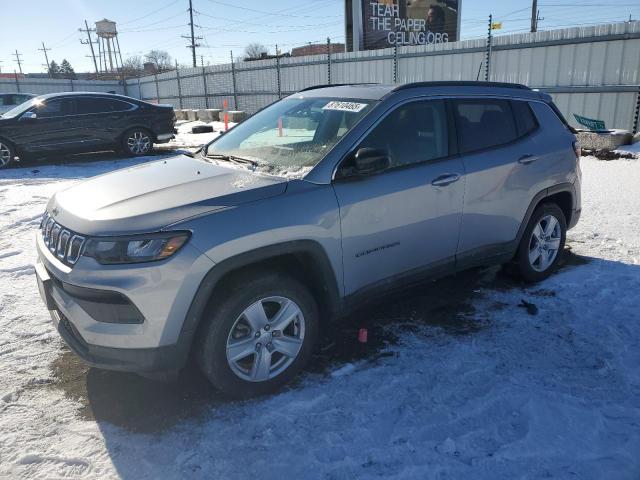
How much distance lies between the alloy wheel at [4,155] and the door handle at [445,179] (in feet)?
36.0

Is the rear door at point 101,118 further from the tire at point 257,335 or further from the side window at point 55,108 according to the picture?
the tire at point 257,335

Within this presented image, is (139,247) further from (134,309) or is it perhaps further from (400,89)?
(400,89)

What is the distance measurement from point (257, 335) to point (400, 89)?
2001 millimetres

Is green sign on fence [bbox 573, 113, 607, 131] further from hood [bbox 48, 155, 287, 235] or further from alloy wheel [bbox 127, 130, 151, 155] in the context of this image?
hood [bbox 48, 155, 287, 235]

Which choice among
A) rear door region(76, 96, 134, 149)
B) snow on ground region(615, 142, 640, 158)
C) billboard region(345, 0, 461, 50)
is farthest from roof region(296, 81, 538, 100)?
billboard region(345, 0, 461, 50)

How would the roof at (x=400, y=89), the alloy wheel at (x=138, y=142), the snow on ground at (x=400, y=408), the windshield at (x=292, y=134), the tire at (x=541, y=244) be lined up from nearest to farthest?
the snow on ground at (x=400, y=408) < the windshield at (x=292, y=134) < the roof at (x=400, y=89) < the tire at (x=541, y=244) < the alloy wheel at (x=138, y=142)

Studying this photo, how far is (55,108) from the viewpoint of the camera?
11.4 m

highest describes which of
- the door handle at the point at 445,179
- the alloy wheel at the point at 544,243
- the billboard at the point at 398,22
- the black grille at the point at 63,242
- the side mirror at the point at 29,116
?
the billboard at the point at 398,22

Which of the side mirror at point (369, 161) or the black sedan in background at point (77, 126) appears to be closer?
the side mirror at point (369, 161)

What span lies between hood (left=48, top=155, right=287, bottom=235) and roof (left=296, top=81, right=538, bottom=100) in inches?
42.6

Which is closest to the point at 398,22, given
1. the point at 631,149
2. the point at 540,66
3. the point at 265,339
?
the point at 540,66

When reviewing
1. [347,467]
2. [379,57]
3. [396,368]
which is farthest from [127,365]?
[379,57]

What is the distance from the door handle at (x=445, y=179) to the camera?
359 centimetres

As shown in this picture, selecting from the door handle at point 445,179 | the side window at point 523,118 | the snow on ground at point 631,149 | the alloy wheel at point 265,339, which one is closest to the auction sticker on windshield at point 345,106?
the door handle at point 445,179
